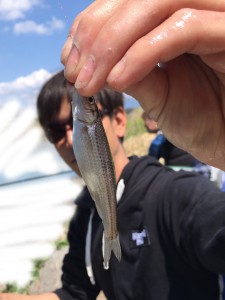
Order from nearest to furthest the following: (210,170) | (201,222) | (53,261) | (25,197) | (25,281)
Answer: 1. (201,222)
2. (210,170)
3. (25,281)
4. (53,261)
5. (25,197)

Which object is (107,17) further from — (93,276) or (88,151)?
(93,276)

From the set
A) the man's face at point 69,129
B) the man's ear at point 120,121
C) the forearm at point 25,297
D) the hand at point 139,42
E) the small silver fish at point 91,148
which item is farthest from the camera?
the man's ear at point 120,121

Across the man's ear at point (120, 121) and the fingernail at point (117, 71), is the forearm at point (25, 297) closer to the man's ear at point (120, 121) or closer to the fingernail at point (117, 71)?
the man's ear at point (120, 121)

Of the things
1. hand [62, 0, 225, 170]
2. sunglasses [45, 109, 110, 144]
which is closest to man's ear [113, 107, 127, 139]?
sunglasses [45, 109, 110, 144]

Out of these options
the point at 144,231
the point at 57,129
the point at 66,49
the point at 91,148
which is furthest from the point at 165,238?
the point at 66,49

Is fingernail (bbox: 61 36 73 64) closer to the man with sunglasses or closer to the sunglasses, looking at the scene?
the man with sunglasses

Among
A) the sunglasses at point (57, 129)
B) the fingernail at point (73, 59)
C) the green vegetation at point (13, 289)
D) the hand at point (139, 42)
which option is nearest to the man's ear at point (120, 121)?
the sunglasses at point (57, 129)

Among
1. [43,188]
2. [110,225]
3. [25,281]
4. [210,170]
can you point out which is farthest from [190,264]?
[43,188]
